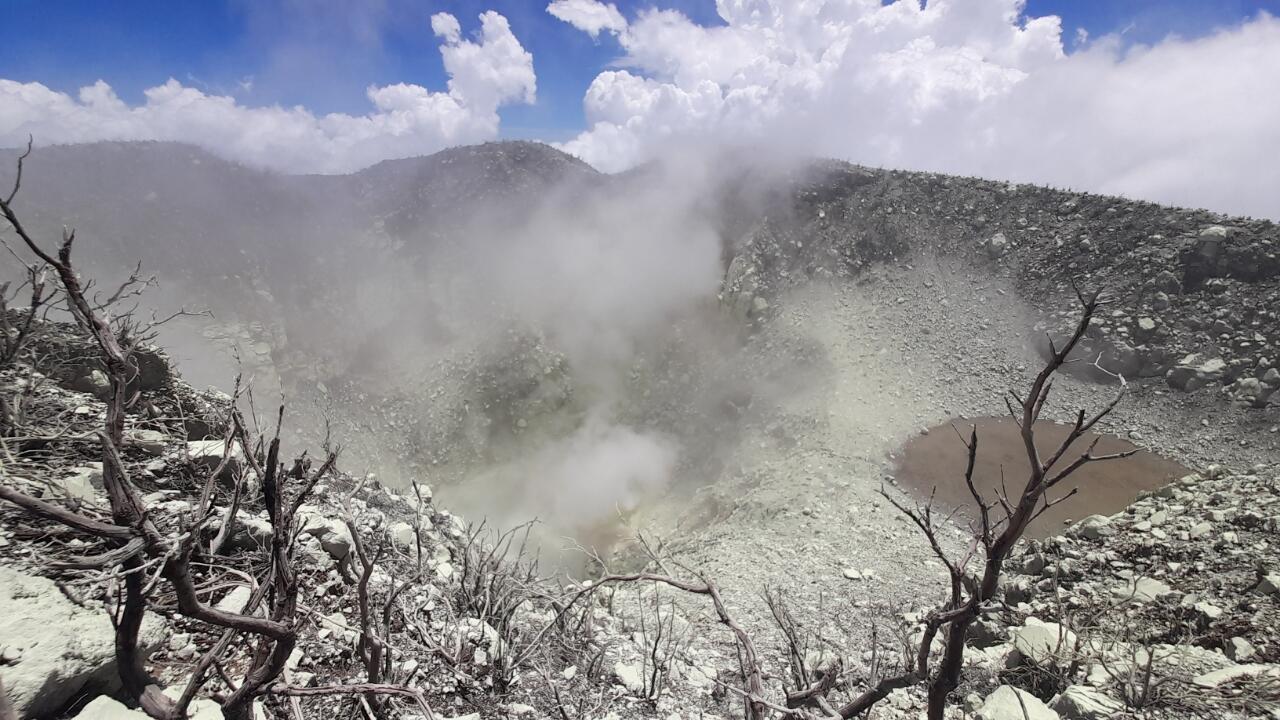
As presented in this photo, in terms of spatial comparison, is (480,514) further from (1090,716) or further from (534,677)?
Answer: (1090,716)

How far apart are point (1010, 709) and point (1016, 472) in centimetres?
880

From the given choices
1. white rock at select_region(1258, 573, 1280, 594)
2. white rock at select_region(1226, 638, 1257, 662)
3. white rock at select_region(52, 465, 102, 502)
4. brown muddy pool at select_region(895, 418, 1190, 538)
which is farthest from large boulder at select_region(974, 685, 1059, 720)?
brown muddy pool at select_region(895, 418, 1190, 538)

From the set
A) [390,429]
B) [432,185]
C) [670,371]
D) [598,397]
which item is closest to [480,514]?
[390,429]

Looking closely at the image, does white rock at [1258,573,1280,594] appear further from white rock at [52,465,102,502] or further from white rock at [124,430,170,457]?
white rock at [124,430,170,457]

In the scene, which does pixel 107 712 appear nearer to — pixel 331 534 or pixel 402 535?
pixel 331 534

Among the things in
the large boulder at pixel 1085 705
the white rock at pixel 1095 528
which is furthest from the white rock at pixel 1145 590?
the large boulder at pixel 1085 705

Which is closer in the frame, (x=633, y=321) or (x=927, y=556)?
(x=927, y=556)

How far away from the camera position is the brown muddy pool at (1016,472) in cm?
884

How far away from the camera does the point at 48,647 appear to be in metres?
1.99

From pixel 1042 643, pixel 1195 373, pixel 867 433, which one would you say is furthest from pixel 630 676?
pixel 1195 373

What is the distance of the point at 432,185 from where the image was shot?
19734 millimetres

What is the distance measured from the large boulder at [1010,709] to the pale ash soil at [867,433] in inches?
82.1

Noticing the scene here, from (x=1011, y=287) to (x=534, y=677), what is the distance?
1603 centimetres

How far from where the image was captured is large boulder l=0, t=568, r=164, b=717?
1.92 meters
